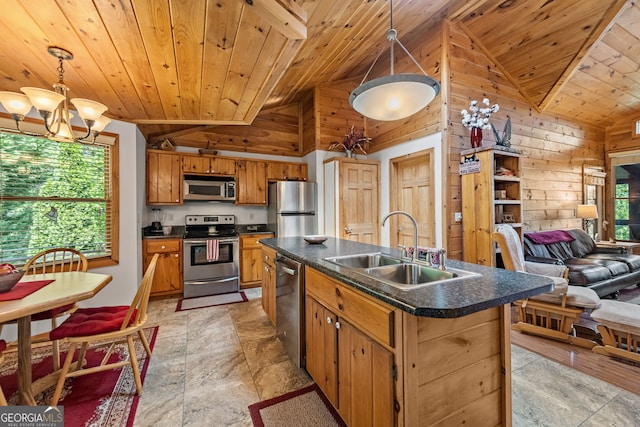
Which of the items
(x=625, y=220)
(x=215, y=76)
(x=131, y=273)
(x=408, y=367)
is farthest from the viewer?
(x=625, y=220)

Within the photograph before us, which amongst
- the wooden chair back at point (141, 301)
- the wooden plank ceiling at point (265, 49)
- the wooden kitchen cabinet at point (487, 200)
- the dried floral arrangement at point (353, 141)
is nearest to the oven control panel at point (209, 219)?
the wooden plank ceiling at point (265, 49)

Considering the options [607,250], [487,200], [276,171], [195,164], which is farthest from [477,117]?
[195,164]

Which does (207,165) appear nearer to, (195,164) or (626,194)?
(195,164)

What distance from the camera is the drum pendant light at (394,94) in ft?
4.67

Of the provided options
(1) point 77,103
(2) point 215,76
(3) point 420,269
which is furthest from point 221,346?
(2) point 215,76

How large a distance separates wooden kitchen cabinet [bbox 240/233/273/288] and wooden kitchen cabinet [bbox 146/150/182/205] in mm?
1181

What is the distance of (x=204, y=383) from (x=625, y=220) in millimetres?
7940

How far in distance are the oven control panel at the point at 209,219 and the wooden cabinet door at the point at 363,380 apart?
358 cm

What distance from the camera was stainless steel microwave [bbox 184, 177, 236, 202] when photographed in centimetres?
402

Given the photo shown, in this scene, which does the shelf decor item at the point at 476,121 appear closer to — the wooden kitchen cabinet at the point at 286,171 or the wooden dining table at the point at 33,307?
the wooden kitchen cabinet at the point at 286,171

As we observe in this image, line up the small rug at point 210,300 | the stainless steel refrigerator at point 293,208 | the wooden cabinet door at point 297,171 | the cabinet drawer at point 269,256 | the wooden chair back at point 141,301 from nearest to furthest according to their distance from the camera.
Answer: the wooden chair back at point 141,301 < the cabinet drawer at point 269,256 < the small rug at point 210,300 < the stainless steel refrigerator at point 293,208 < the wooden cabinet door at point 297,171

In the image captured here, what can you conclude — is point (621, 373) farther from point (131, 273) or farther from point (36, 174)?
point (36, 174)

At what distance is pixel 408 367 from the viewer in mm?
1025

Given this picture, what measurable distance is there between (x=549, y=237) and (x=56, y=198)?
646 centimetres
